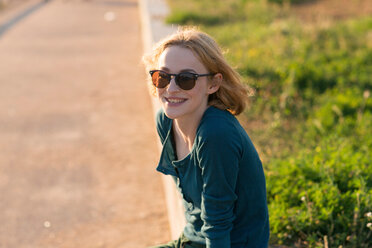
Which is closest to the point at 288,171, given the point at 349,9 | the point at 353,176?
the point at 353,176

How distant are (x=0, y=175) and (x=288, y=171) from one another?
3.16 meters

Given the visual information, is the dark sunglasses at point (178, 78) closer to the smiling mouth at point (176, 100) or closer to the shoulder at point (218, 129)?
the smiling mouth at point (176, 100)

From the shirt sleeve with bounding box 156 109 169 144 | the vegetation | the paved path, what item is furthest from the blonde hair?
the paved path

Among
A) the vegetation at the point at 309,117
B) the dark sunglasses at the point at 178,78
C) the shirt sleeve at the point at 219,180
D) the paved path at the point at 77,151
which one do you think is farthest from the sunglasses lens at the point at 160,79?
the paved path at the point at 77,151

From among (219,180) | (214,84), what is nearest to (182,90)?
(214,84)

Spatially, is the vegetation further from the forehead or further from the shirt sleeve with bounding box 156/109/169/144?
the forehead

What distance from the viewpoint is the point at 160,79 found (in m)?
2.39

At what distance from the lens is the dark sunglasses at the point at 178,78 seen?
2316mm

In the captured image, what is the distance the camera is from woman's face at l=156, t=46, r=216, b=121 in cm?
231

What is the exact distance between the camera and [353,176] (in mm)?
3428

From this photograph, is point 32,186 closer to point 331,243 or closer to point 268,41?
point 331,243

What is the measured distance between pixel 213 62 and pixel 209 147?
42cm

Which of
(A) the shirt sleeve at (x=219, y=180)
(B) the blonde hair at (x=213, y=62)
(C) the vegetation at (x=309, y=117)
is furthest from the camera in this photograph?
(C) the vegetation at (x=309, y=117)

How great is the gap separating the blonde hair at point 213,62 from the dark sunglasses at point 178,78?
8 cm
